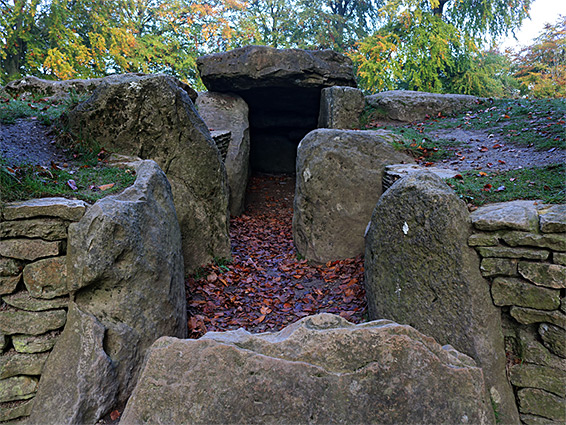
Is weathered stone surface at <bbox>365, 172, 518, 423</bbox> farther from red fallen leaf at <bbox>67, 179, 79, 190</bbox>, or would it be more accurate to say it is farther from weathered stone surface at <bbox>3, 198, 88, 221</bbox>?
red fallen leaf at <bbox>67, 179, 79, 190</bbox>

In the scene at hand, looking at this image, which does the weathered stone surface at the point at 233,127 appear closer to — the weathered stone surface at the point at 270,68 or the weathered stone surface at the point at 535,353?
the weathered stone surface at the point at 270,68

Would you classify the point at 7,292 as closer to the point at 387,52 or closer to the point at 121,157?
the point at 121,157

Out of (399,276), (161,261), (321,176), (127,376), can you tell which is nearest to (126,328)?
(127,376)

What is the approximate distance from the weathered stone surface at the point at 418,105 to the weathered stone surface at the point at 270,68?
1.21 metres

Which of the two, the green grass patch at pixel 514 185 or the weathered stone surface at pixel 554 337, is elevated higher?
the green grass patch at pixel 514 185

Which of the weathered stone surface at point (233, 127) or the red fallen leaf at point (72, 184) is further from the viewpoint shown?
the weathered stone surface at point (233, 127)

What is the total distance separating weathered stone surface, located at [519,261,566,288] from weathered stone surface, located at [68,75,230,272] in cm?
372

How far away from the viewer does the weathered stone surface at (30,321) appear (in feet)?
8.39

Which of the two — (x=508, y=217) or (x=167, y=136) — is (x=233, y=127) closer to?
(x=167, y=136)

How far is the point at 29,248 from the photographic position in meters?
2.66

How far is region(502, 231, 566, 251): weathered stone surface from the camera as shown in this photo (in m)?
2.67

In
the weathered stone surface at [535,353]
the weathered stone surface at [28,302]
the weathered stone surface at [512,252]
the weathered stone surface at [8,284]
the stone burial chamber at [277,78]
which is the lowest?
the weathered stone surface at [535,353]

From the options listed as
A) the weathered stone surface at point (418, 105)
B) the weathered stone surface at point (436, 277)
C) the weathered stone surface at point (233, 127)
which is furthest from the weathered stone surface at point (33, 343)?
the weathered stone surface at point (418, 105)

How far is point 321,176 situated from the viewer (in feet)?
17.6
